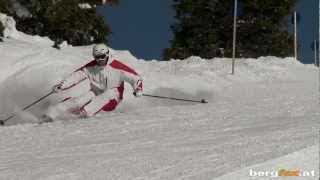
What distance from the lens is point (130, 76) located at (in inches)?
409

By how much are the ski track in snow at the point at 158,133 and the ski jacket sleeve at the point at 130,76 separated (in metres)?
0.46

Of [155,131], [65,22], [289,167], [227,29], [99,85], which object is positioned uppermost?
[289,167]

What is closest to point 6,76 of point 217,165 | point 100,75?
point 100,75

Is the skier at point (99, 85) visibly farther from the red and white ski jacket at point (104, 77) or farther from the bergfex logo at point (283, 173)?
the bergfex logo at point (283, 173)

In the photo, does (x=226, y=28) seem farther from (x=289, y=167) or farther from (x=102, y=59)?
(x=289, y=167)

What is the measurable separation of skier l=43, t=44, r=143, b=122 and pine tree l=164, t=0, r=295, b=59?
80.8 ft

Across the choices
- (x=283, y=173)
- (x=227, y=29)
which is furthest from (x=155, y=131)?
(x=227, y=29)

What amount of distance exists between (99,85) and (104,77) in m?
0.15

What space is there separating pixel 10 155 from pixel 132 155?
149cm

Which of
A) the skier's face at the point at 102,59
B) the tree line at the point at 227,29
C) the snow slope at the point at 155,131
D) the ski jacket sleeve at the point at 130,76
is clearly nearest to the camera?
the snow slope at the point at 155,131

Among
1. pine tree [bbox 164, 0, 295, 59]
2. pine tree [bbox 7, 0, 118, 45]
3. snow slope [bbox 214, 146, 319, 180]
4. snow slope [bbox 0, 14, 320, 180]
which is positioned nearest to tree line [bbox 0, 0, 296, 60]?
pine tree [bbox 164, 0, 295, 59]

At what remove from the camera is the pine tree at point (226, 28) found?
117ft

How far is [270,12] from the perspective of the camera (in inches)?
1481

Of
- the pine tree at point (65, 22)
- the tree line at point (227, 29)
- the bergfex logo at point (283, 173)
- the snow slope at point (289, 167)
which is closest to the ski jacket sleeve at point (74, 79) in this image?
the snow slope at point (289, 167)
